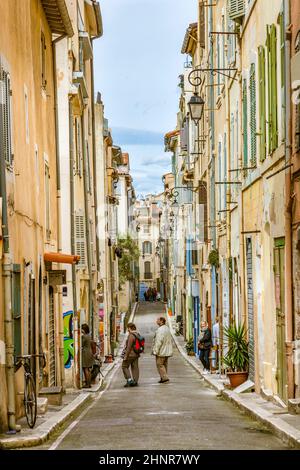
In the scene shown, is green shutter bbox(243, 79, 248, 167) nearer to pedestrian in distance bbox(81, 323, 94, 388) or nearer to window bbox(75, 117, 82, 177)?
pedestrian in distance bbox(81, 323, 94, 388)

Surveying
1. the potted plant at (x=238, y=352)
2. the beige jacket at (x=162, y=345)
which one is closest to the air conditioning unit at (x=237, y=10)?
the potted plant at (x=238, y=352)

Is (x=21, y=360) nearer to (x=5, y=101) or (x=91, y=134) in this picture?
(x=5, y=101)

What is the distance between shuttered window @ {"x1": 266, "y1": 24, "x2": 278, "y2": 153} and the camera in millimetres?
19484

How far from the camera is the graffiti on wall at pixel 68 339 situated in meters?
29.5

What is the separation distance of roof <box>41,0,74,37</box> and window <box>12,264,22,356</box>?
32.7ft

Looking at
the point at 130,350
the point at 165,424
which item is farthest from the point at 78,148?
the point at 165,424

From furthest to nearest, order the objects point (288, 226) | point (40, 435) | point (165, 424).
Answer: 1. point (288, 226)
2. point (165, 424)
3. point (40, 435)

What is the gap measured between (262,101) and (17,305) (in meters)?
7.07

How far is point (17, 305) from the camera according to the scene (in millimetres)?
17375

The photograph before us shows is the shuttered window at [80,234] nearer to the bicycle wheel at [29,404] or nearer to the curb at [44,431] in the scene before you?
the curb at [44,431]

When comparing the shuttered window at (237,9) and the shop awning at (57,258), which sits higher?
the shuttered window at (237,9)

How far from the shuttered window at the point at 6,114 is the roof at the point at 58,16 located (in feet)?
29.3

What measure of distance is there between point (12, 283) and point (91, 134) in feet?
90.0

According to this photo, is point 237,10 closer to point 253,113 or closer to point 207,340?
point 253,113
